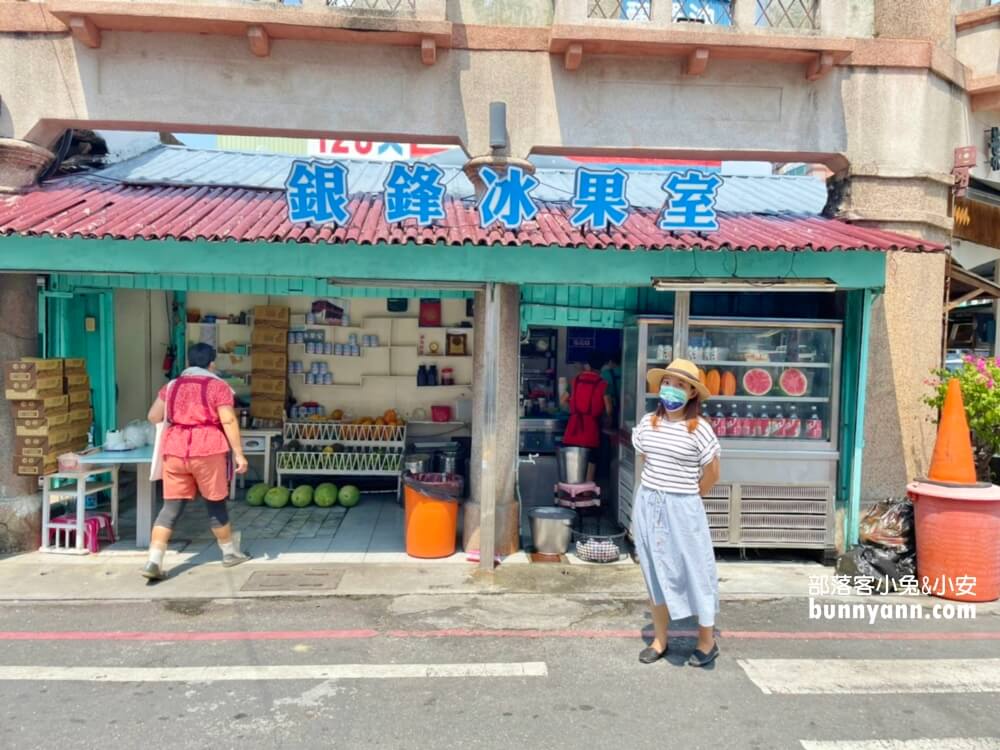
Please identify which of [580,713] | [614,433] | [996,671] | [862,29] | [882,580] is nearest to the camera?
[580,713]

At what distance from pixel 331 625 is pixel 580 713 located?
2139mm

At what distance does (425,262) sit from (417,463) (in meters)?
3.25

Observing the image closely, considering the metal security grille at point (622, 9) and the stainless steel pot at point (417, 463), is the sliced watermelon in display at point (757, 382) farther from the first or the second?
the stainless steel pot at point (417, 463)

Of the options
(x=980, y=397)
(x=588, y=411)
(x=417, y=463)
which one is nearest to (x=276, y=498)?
(x=417, y=463)

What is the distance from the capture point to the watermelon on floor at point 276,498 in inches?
356

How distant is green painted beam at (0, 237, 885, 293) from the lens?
6391 millimetres

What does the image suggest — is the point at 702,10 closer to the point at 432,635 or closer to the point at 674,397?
the point at 674,397

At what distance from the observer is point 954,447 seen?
20.4 ft

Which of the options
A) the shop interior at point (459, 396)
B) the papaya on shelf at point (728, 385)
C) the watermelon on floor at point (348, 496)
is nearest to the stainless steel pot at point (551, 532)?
the shop interior at point (459, 396)

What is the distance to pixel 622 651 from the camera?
5035mm

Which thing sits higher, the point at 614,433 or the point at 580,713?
the point at 614,433

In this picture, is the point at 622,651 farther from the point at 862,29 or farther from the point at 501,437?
the point at 862,29

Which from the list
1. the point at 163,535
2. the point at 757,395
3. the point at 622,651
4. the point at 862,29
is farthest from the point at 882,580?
the point at 163,535

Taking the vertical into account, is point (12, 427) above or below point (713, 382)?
below
